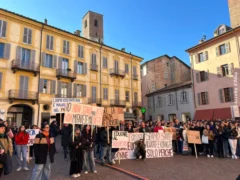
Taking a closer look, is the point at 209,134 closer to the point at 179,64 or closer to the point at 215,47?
the point at 215,47

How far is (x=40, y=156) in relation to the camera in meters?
5.14

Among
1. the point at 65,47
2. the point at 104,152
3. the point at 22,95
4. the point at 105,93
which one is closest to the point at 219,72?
the point at 105,93

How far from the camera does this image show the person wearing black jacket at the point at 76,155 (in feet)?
21.1

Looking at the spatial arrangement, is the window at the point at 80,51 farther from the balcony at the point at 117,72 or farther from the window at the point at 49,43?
the balcony at the point at 117,72

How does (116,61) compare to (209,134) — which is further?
(116,61)

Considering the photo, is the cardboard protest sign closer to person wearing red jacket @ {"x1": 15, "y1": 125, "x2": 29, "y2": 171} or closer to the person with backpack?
the person with backpack

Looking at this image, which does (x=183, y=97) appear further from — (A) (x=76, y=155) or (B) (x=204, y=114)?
(A) (x=76, y=155)

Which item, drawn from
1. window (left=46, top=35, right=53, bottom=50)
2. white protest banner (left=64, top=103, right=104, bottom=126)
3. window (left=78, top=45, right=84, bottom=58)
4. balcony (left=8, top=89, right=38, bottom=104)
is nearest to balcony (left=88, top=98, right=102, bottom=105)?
window (left=78, top=45, right=84, bottom=58)

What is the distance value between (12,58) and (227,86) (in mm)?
25556

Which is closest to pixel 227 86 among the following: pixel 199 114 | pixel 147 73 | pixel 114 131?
pixel 199 114

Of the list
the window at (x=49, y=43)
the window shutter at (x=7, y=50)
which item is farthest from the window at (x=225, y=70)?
the window shutter at (x=7, y=50)

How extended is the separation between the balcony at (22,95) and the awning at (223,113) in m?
21.9

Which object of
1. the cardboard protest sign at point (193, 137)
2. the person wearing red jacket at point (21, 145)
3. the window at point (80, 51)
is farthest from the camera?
the window at point (80, 51)

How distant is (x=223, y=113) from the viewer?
23281 millimetres
